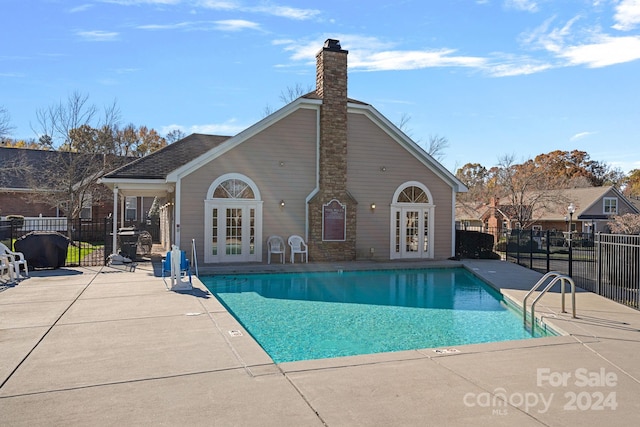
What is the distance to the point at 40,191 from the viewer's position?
2605 cm

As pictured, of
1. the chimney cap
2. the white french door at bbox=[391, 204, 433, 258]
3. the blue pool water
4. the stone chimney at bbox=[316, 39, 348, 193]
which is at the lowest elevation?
the blue pool water

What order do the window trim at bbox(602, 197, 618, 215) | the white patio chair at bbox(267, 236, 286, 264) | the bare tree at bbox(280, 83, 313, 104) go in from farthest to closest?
the window trim at bbox(602, 197, 618, 215)
the bare tree at bbox(280, 83, 313, 104)
the white patio chair at bbox(267, 236, 286, 264)

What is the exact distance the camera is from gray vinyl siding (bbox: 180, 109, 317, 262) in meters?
15.0

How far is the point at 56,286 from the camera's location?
10.3 meters

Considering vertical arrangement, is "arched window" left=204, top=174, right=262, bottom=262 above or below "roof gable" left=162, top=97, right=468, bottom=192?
below

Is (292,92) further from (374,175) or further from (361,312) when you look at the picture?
(361,312)

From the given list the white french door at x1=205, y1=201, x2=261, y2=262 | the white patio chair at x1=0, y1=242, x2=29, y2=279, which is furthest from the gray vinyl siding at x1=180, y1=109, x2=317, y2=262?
the white patio chair at x1=0, y1=242, x2=29, y2=279

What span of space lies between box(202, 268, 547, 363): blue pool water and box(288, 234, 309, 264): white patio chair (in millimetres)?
1633

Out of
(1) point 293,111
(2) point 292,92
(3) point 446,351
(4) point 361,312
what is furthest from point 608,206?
(3) point 446,351

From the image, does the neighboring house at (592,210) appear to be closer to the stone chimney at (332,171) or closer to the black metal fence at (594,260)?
the black metal fence at (594,260)

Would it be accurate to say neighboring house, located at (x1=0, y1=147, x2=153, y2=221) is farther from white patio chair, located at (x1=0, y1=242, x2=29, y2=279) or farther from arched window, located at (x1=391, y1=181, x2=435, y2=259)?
arched window, located at (x1=391, y1=181, x2=435, y2=259)

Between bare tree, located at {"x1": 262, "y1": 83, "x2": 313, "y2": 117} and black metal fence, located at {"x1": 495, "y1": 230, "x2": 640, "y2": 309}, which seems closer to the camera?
black metal fence, located at {"x1": 495, "y1": 230, "x2": 640, "y2": 309}

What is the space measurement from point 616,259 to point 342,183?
8974mm

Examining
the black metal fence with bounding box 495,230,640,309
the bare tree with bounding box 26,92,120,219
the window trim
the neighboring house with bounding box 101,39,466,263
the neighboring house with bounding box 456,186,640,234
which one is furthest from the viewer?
the window trim
